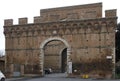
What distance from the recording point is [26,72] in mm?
36594

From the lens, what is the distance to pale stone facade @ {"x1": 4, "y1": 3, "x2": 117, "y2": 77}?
1293 inches

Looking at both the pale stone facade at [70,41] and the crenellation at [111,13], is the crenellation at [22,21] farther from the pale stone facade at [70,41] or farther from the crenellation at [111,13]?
the crenellation at [111,13]

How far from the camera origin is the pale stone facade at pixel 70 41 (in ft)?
108

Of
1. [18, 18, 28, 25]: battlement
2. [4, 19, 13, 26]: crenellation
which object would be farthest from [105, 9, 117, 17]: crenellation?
[4, 19, 13, 26]: crenellation

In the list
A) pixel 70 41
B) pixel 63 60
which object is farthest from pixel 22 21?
pixel 63 60

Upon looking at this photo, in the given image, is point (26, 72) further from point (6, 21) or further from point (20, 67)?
point (6, 21)

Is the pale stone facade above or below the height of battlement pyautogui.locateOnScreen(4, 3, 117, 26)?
below

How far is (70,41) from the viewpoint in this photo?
34906mm

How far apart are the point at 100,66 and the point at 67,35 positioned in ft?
18.0

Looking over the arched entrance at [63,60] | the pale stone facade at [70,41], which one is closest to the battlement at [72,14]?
the pale stone facade at [70,41]

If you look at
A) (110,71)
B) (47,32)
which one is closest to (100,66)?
(110,71)

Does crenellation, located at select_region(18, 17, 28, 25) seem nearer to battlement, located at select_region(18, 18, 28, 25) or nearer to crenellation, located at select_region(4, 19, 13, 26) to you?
battlement, located at select_region(18, 18, 28, 25)

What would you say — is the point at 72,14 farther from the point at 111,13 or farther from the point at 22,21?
the point at 22,21

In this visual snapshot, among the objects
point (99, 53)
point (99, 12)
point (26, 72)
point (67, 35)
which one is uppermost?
point (99, 12)
